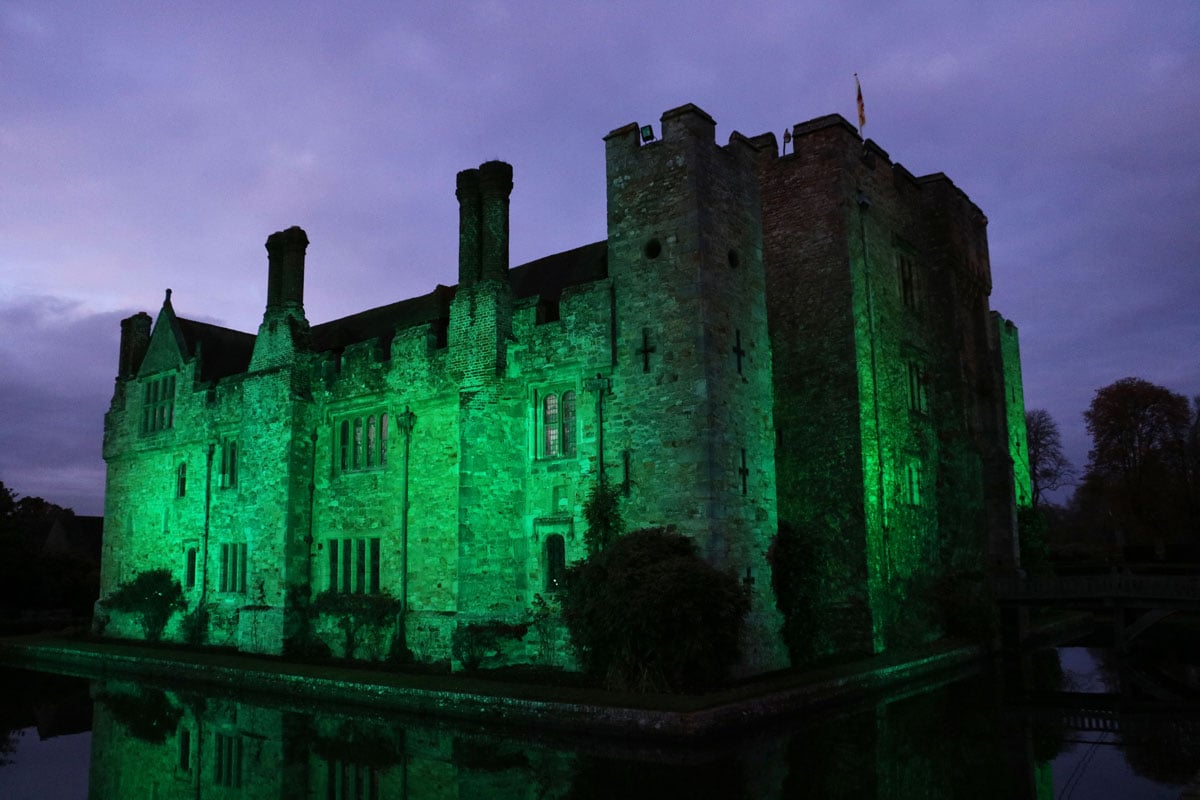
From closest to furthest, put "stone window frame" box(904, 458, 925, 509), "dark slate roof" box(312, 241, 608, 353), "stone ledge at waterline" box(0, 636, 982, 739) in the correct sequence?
"stone ledge at waterline" box(0, 636, 982, 739)
"dark slate roof" box(312, 241, 608, 353)
"stone window frame" box(904, 458, 925, 509)

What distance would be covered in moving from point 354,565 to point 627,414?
30.2 ft

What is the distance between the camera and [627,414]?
66.1 feet

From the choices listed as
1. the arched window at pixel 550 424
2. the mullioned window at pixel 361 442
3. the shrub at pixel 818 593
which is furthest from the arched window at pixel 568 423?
the mullioned window at pixel 361 442

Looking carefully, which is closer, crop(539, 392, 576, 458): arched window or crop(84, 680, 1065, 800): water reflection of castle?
crop(84, 680, 1065, 800): water reflection of castle

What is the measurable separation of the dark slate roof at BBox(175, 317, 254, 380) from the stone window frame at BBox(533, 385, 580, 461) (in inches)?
589

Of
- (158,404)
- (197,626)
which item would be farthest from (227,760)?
(158,404)

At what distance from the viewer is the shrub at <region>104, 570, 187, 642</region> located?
29141mm

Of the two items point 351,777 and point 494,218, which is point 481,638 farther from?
point 494,218

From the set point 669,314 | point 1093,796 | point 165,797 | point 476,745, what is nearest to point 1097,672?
point 1093,796

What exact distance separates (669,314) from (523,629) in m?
7.63

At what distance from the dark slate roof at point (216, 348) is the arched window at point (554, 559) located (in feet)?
52.7

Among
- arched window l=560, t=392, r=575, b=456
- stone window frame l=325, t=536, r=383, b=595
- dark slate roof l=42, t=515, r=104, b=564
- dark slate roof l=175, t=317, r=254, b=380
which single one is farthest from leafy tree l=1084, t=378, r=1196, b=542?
dark slate roof l=42, t=515, r=104, b=564

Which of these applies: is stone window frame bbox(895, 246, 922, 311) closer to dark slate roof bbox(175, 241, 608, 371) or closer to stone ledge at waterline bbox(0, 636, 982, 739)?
dark slate roof bbox(175, 241, 608, 371)

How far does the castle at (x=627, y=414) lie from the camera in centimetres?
2003
